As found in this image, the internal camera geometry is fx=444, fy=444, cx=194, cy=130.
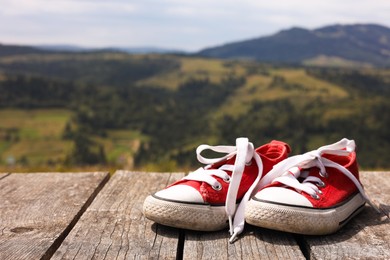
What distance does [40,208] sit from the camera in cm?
254

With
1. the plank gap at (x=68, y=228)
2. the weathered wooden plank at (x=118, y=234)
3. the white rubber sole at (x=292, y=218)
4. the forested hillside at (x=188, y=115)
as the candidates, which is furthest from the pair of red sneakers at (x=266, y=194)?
the forested hillside at (x=188, y=115)

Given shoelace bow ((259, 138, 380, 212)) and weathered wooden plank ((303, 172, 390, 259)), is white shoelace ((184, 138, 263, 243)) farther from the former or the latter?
weathered wooden plank ((303, 172, 390, 259))

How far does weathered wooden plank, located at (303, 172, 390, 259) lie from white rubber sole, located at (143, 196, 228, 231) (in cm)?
44

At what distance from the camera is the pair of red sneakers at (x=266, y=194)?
2.08 m

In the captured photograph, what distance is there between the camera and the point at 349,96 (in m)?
121

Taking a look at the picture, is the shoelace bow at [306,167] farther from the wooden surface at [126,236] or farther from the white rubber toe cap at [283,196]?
the wooden surface at [126,236]

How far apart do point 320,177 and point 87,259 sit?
1.25 m

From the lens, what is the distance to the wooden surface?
1911mm

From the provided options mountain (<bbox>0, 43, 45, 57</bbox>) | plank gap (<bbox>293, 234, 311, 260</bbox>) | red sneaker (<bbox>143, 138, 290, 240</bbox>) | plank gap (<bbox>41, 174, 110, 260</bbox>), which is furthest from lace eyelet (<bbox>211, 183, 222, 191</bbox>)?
mountain (<bbox>0, 43, 45, 57</bbox>)

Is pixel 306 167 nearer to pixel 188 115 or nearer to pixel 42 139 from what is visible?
pixel 42 139

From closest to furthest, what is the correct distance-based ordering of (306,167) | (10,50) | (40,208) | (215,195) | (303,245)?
(303,245) → (215,195) → (306,167) → (40,208) → (10,50)

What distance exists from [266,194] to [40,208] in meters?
1.30

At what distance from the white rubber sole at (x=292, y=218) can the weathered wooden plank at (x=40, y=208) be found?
934 mm

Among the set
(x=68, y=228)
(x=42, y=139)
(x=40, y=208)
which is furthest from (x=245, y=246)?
(x=42, y=139)
